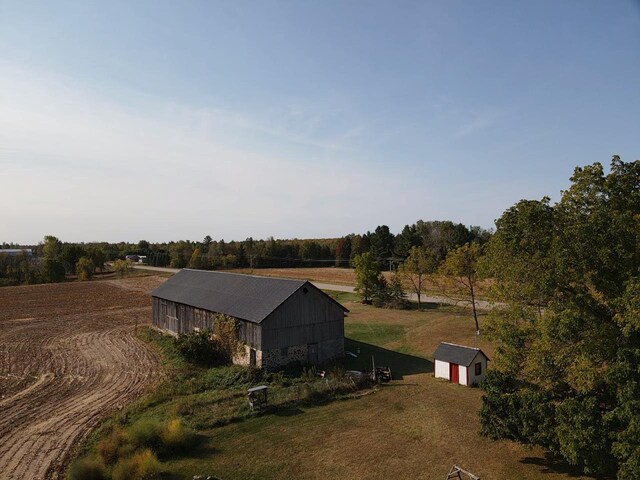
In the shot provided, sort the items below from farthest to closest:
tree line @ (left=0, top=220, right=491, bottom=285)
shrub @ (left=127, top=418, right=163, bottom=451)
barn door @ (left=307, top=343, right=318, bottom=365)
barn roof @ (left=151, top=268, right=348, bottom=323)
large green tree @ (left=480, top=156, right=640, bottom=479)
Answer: tree line @ (left=0, top=220, right=491, bottom=285), barn door @ (left=307, top=343, right=318, bottom=365), barn roof @ (left=151, top=268, right=348, bottom=323), shrub @ (left=127, top=418, right=163, bottom=451), large green tree @ (left=480, top=156, right=640, bottom=479)

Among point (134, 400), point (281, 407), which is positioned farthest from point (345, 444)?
point (134, 400)

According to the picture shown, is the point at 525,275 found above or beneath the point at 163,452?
above

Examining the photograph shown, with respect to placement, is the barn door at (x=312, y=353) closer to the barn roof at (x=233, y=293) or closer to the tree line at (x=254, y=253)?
the barn roof at (x=233, y=293)

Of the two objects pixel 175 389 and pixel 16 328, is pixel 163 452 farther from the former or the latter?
pixel 16 328

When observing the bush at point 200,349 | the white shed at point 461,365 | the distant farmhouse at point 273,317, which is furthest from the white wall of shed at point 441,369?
the bush at point 200,349

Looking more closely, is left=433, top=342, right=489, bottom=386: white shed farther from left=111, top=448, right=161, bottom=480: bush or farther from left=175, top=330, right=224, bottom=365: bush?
left=111, top=448, right=161, bottom=480: bush

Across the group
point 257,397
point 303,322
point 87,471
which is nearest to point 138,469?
point 87,471

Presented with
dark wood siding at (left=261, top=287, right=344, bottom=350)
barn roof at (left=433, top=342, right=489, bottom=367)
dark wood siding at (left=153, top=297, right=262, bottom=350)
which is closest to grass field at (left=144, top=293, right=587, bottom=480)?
barn roof at (left=433, top=342, right=489, bottom=367)
